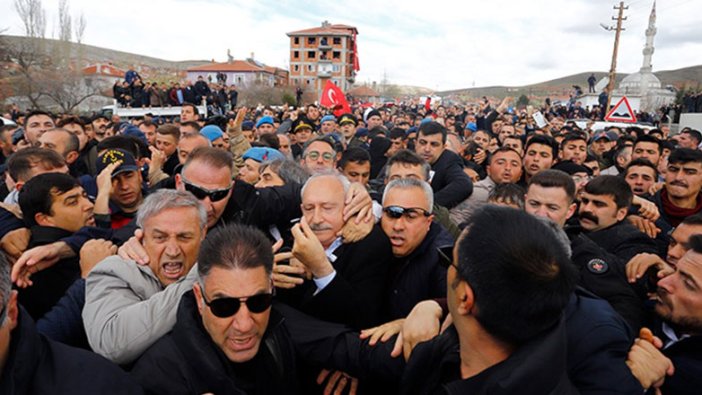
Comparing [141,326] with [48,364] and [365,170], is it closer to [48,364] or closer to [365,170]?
[48,364]

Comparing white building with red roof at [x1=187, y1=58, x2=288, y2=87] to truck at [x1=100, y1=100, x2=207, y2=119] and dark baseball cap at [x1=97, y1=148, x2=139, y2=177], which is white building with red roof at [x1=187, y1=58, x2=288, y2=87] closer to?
truck at [x1=100, y1=100, x2=207, y2=119]

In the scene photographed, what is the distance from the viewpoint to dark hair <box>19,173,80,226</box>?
2953 millimetres

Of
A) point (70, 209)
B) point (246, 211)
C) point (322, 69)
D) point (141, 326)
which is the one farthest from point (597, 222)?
point (322, 69)

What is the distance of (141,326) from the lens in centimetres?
196

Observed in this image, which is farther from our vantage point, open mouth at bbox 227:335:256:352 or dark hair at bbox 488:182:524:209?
dark hair at bbox 488:182:524:209

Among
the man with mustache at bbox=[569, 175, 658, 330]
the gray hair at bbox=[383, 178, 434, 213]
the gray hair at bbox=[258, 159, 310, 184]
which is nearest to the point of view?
the gray hair at bbox=[383, 178, 434, 213]

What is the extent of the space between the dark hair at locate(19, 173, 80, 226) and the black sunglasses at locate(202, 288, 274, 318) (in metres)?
1.79

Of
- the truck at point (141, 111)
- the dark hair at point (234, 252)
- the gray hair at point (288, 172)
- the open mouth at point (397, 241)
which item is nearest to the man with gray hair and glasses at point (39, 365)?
the dark hair at point (234, 252)

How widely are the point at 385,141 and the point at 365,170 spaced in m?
2.66

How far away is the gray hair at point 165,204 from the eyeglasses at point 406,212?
1254mm

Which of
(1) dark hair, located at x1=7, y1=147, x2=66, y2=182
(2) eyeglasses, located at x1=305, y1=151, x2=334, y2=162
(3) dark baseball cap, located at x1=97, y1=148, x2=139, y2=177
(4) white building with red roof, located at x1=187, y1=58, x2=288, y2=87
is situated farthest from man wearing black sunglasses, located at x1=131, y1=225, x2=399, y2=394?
(4) white building with red roof, located at x1=187, y1=58, x2=288, y2=87

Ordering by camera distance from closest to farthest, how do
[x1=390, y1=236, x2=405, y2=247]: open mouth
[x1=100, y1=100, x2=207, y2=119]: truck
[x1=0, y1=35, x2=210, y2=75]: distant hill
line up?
[x1=390, y1=236, x2=405, y2=247]: open mouth < [x1=100, y1=100, x2=207, y2=119]: truck < [x1=0, y1=35, x2=210, y2=75]: distant hill

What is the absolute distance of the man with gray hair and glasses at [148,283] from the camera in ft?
6.43

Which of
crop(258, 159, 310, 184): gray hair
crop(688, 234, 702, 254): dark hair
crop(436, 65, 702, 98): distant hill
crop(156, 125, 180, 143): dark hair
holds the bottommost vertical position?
crop(688, 234, 702, 254): dark hair
